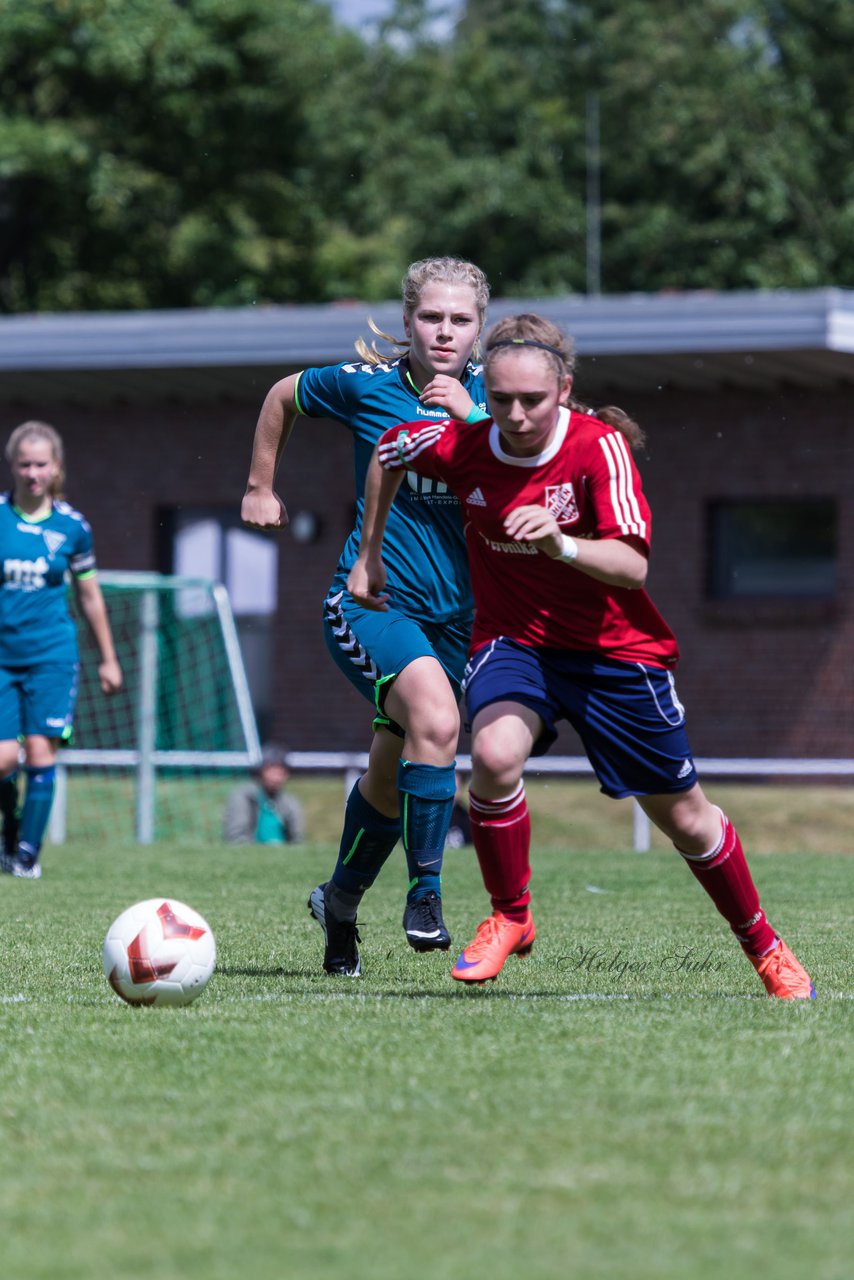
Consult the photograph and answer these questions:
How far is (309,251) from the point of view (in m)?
29.4

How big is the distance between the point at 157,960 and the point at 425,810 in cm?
87

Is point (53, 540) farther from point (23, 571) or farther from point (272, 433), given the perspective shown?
point (272, 433)

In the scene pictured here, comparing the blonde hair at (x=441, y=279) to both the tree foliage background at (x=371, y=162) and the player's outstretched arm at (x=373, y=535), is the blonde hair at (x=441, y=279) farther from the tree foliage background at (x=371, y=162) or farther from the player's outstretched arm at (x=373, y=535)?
the tree foliage background at (x=371, y=162)

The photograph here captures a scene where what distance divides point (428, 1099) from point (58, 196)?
2606cm

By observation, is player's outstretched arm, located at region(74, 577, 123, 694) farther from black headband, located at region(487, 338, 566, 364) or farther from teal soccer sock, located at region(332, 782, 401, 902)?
black headband, located at region(487, 338, 566, 364)

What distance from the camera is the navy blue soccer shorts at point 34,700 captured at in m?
10.2

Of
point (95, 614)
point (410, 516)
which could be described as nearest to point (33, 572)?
point (95, 614)

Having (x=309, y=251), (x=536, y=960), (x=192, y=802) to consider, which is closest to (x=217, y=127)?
(x=309, y=251)

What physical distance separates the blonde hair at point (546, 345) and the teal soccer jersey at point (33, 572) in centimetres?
556

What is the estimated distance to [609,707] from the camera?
4.96 m

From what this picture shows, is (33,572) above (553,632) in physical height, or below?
below

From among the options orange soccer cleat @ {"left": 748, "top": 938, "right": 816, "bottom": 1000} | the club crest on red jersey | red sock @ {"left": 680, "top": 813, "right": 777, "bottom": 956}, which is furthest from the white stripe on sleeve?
orange soccer cleat @ {"left": 748, "top": 938, "right": 816, "bottom": 1000}

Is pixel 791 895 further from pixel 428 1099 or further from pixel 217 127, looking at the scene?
pixel 217 127

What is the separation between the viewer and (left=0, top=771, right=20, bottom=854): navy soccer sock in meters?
10.6
